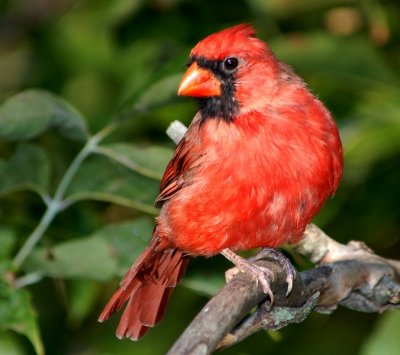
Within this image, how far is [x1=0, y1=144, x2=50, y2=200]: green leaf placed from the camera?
12.3 feet

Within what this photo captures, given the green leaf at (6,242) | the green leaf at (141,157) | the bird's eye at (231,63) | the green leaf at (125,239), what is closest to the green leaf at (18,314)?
the green leaf at (6,242)

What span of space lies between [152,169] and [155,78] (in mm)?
543

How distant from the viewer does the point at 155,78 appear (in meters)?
4.11

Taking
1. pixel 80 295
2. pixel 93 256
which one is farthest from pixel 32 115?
pixel 80 295

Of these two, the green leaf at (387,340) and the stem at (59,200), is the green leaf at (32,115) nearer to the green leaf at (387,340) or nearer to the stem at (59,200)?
the stem at (59,200)

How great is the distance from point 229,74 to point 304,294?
78 centimetres

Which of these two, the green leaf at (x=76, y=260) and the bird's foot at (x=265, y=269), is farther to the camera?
the green leaf at (x=76, y=260)

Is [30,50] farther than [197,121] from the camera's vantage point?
Yes

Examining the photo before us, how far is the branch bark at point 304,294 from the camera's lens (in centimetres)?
261

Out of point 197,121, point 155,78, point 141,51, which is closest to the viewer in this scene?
point 197,121

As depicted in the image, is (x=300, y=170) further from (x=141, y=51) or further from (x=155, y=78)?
(x=141, y=51)

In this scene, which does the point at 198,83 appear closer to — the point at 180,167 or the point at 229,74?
the point at 229,74

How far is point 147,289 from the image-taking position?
380cm

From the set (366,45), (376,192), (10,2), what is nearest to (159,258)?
(376,192)
